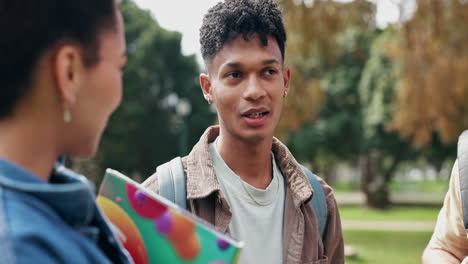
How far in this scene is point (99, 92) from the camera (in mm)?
1286

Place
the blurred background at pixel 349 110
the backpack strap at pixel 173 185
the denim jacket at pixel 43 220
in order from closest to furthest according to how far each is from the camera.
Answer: the denim jacket at pixel 43 220 < the backpack strap at pixel 173 185 < the blurred background at pixel 349 110

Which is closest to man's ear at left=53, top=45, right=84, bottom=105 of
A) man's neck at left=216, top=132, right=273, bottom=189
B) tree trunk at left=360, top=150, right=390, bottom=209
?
man's neck at left=216, top=132, right=273, bottom=189

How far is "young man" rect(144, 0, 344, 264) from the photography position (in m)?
2.35

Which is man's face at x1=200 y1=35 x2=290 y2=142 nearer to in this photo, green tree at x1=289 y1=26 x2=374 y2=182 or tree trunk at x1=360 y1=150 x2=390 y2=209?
green tree at x1=289 y1=26 x2=374 y2=182

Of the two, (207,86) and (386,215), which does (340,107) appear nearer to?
(386,215)

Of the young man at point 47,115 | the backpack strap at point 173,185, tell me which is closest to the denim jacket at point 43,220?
the young man at point 47,115

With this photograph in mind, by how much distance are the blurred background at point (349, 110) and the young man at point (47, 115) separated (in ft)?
33.9

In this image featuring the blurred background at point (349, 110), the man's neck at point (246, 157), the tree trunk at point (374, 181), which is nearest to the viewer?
the man's neck at point (246, 157)

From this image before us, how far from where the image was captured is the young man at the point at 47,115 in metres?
1.11

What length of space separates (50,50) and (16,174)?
244mm

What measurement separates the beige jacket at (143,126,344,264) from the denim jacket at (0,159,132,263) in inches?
41.6

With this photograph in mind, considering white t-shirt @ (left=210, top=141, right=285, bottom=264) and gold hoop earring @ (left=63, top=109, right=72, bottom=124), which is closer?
gold hoop earring @ (left=63, top=109, right=72, bottom=124)

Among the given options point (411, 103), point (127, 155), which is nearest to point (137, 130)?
point (127, 155)

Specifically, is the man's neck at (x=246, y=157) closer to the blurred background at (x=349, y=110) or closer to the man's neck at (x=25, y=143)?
the man's neck at (x=25, y=143)
